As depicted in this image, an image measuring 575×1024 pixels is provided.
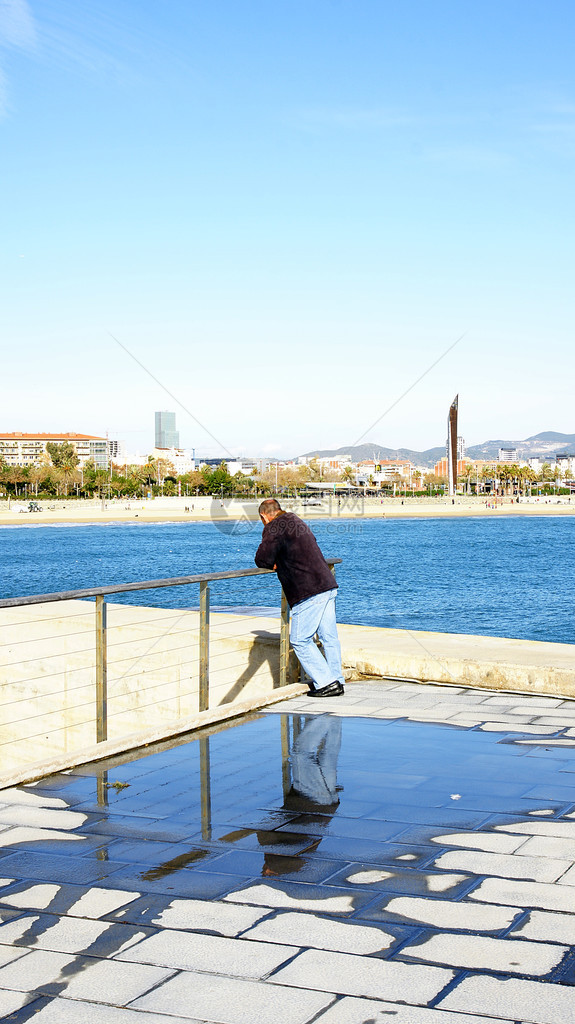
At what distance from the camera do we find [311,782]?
491 cm

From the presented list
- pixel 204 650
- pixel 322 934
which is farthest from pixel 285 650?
pixel 322 934

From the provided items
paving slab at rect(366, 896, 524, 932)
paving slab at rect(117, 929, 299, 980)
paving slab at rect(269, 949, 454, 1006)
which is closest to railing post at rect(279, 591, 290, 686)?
paving slab at rect(366, 896, 524, 932)

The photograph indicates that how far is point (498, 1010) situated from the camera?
2.63 meters

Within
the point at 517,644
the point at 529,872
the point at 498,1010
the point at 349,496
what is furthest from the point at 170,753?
the point at 349,496

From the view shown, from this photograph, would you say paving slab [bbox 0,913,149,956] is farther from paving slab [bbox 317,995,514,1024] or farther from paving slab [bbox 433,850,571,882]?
paving slab [bbox 433,850,571,882]

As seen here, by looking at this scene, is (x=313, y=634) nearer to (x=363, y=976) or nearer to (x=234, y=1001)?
(x=363, y=976)

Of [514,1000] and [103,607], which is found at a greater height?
[103,607]

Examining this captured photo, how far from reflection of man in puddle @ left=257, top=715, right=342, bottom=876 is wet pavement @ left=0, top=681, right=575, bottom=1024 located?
0.05 ft

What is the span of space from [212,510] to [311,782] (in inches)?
5372

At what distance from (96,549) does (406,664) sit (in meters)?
71.4

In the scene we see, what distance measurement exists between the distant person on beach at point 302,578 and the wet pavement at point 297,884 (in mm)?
1199

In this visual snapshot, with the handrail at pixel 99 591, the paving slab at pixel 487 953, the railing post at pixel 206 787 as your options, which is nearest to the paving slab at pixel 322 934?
the paving slab at pixel 487 953

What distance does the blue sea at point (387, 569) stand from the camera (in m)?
34.2

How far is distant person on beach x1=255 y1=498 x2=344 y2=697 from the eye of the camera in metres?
6.88
